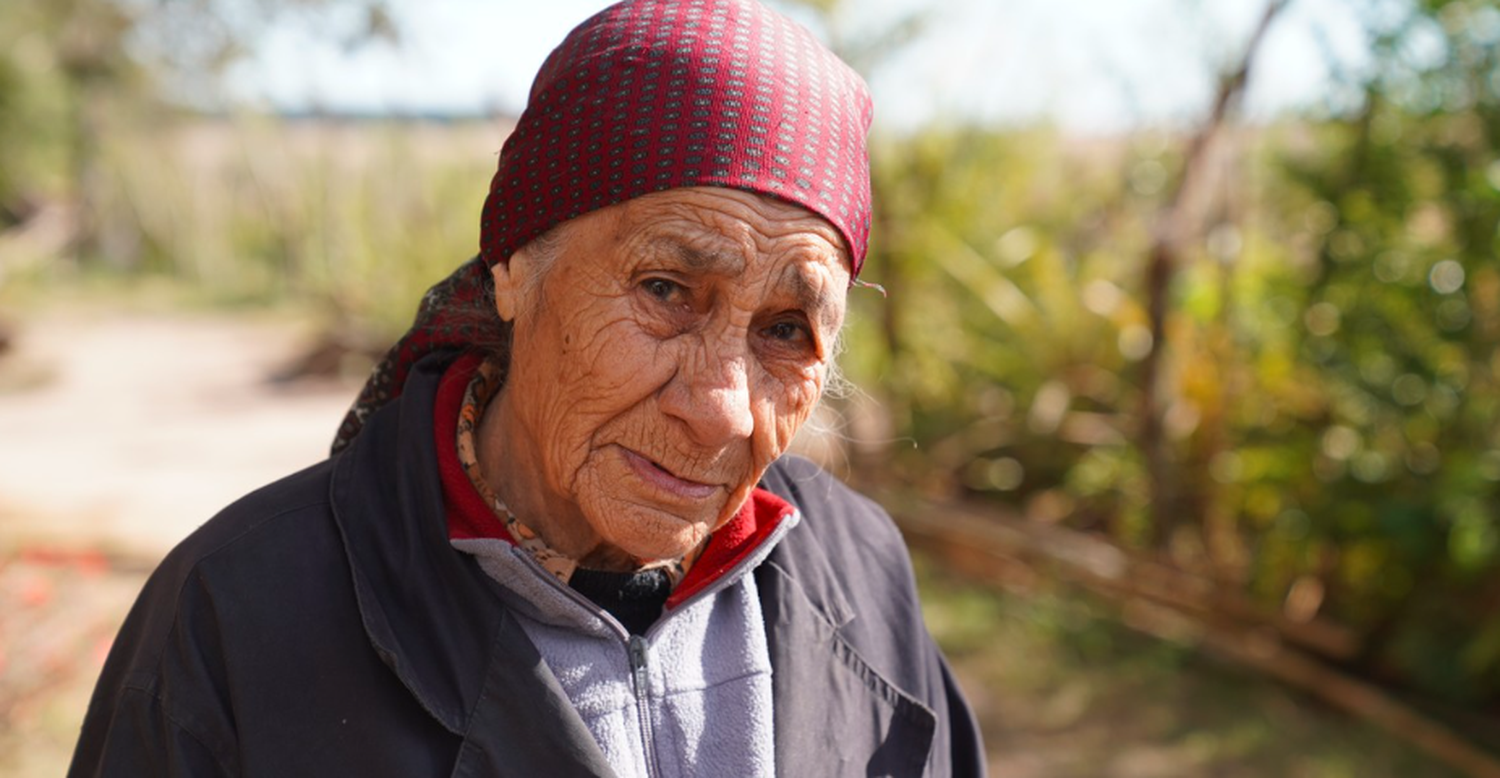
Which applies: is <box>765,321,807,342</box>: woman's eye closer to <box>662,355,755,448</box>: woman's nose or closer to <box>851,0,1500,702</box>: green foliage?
<box>662,355,755,448</box>: woman's nose

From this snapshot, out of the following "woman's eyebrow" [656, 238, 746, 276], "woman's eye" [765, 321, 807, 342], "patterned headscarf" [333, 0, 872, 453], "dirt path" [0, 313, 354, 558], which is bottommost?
"dirt path" [0, 313, 354, 558]

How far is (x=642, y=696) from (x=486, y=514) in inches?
10.8

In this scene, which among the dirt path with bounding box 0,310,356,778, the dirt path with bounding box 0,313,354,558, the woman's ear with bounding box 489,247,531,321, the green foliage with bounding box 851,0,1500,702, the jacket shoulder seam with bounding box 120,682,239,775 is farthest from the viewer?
the dirt path with bounding box 0,313,354,558

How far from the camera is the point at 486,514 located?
4.68ft

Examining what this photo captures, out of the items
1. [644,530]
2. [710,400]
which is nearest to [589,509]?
[644,530]

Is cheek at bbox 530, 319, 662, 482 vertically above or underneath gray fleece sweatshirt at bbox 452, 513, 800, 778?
above

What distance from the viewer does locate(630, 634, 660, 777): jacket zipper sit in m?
1.42

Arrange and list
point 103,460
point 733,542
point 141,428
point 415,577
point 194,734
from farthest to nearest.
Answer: point 141,428 → point 103,460 → point 733,542 → point 415,577 → point 194,734

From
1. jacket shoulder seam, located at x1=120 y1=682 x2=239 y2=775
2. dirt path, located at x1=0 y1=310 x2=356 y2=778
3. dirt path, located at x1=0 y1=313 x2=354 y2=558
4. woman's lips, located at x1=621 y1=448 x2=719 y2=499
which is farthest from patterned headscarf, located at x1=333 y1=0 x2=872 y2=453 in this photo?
dirt path, located at x1=0 y1=313 x2=354 y2=558

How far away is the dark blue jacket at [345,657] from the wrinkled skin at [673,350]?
16cm

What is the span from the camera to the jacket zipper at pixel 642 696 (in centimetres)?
142

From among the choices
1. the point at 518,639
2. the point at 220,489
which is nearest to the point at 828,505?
the point at 518,639

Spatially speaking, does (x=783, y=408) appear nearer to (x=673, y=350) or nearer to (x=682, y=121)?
(x=673, y=350)

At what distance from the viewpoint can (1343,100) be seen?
15.3 feet
